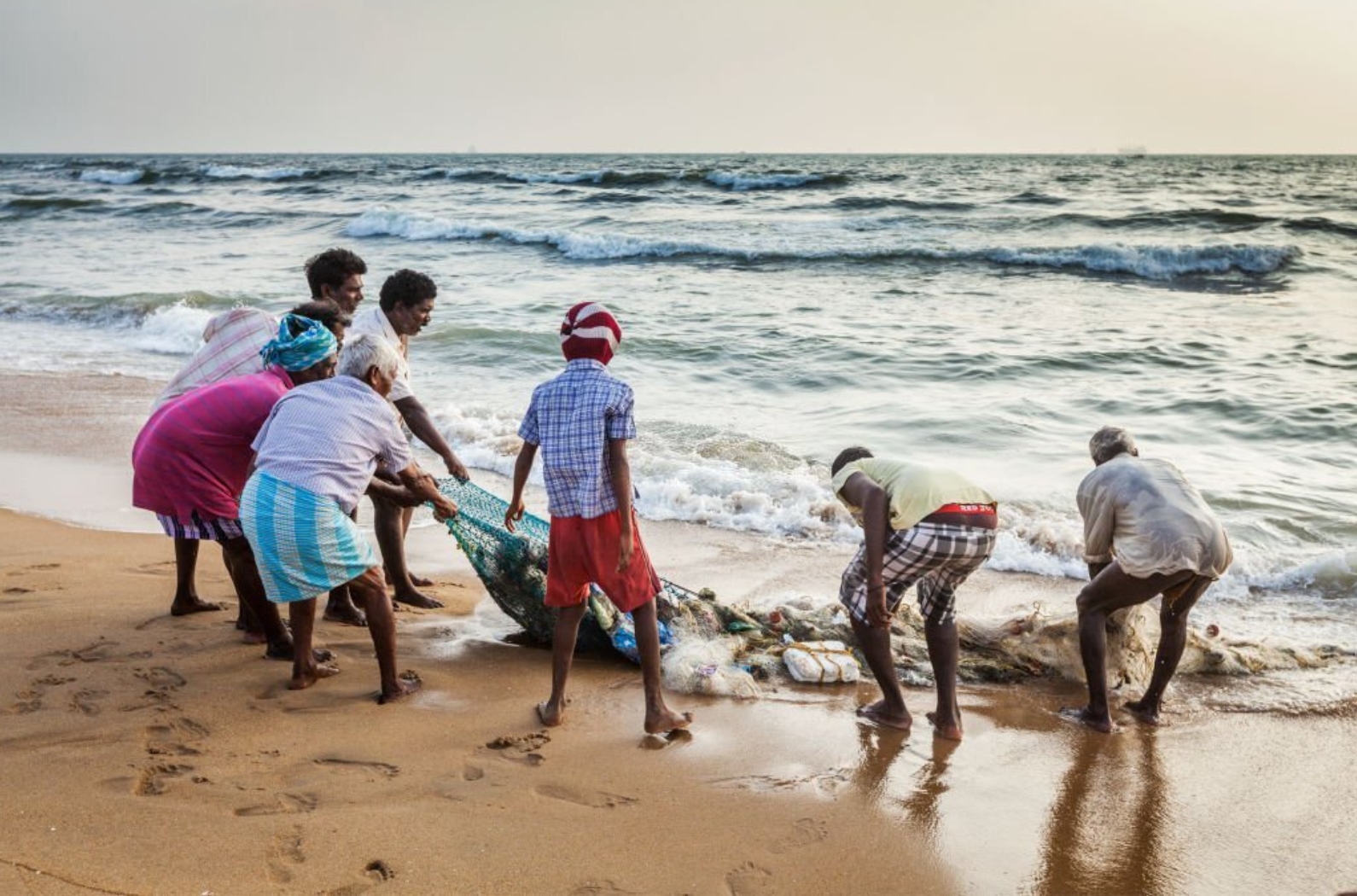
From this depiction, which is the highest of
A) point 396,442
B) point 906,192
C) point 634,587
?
point 906,192

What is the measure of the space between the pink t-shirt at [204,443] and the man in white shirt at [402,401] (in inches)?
22.6

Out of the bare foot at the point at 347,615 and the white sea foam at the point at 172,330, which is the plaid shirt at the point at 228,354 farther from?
the white sea foam at the point at 172,330

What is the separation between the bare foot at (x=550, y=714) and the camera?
4083 mm

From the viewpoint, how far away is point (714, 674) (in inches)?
179

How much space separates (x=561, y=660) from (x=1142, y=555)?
93.3 inches

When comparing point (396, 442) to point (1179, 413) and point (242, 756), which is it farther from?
point (1179, 413)

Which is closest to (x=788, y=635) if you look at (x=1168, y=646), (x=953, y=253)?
(x=1168, y=646)

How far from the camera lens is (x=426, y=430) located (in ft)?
15.7

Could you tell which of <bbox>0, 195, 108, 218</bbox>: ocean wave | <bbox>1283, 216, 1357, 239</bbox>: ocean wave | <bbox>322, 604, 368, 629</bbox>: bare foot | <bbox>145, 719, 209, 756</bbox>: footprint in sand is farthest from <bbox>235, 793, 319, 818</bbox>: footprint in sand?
<bbox>0, 195, 108, 218</bbox>: ocean wave

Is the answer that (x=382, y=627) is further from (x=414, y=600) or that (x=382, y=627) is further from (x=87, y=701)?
(x=414, y=600)

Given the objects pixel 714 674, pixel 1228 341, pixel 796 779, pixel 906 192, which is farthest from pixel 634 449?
pixel 906 192

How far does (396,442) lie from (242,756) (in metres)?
1.22

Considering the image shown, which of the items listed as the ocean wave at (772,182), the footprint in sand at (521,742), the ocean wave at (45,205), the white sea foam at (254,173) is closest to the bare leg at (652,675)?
the footprint in sand at (521,742)

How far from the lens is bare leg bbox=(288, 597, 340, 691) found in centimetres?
416
